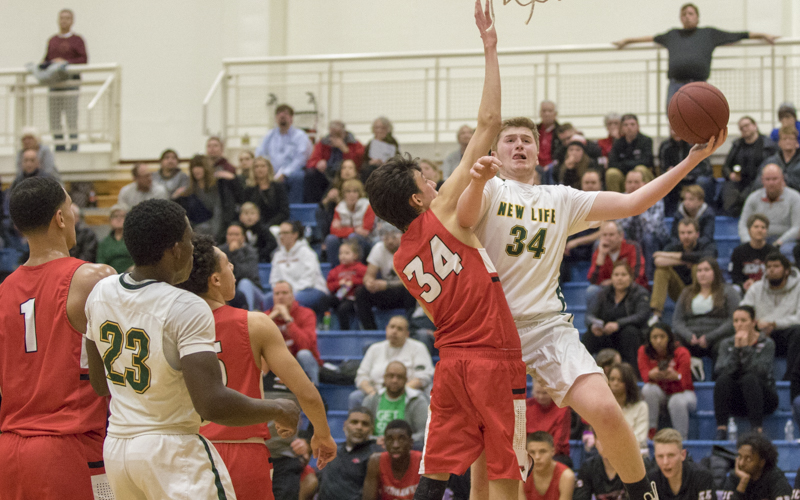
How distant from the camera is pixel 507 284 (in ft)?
15.5

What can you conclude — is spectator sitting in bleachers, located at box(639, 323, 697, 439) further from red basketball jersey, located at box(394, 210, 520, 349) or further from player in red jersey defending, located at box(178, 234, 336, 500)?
player in red jersey defending, located at box(178, 234, 336, 500)

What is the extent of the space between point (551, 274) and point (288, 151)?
9.80 metres

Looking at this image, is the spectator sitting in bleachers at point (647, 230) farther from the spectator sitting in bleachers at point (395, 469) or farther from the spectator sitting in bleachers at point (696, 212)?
the spectator sitting in bleachers at point (395, 469)

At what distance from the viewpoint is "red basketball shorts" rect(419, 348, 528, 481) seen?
4.29 meters

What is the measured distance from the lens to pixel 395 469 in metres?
7.84

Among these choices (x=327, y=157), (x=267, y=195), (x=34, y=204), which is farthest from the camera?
(x=327, y=157)

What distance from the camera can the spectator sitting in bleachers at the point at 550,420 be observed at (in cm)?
818

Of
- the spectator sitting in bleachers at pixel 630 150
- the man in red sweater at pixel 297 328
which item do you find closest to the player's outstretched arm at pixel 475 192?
the man in red sweater at pixel 297 328

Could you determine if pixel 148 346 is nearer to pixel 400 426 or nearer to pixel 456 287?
pixel 456 287

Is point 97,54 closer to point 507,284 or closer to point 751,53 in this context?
point 751,53

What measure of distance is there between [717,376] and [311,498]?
13.3ft

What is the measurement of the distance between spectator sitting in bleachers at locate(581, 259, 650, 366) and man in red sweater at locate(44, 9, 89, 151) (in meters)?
9.95

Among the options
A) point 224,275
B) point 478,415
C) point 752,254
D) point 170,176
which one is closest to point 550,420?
point 752,254

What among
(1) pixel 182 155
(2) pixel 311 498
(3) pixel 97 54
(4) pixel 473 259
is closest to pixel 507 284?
(4) pixel 473 259
